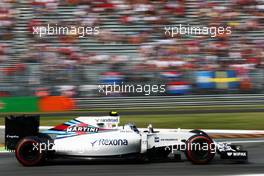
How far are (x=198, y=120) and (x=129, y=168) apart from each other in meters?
6.74

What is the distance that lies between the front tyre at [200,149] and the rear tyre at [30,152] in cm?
211

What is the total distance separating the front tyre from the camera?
7699mm

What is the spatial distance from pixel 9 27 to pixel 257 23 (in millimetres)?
8247

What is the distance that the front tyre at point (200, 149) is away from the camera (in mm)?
7699

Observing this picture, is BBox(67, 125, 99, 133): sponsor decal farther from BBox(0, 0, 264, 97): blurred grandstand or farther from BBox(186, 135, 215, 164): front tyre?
BBox(0, 0, 264, 97): blurred grandstand

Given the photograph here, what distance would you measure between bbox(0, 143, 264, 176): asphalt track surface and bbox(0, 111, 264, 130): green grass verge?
498 centimetres

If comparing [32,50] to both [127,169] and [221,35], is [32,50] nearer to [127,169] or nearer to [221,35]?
[221,35]

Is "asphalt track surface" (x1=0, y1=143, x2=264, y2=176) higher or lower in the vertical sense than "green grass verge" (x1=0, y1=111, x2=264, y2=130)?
lower

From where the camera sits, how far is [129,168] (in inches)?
300

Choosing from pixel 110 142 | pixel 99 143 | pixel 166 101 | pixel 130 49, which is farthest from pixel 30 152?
pixel 130 49

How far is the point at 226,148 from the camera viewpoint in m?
7.96

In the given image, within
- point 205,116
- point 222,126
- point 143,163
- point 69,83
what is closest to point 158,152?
point 143,163

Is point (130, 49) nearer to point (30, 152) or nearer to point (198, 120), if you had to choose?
point (198, 120)

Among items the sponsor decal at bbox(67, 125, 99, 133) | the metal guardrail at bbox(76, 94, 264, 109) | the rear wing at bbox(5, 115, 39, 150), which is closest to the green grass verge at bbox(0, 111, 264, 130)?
the metal guardrail at bbox(76, 94, 264, 109)
